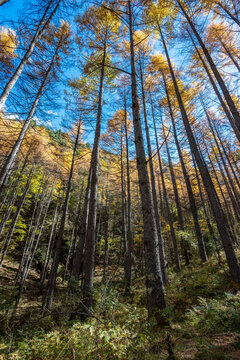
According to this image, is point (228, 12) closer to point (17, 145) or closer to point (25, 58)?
point (25, 58)

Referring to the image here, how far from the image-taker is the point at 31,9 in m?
4.82

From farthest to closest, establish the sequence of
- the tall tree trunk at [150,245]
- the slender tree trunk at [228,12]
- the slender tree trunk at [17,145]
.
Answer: the slender tree trunk at [228,12], the slender tree trunk at [17,145], the tall tree trunk at [150,245]

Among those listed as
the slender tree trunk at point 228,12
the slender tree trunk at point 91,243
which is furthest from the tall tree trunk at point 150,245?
the slender tree trunk at point 228,12

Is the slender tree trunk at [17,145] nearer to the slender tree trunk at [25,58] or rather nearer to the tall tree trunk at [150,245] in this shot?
the slender tree trunk at [25,58]

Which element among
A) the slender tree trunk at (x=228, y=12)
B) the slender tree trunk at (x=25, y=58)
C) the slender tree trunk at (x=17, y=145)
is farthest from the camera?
the slender tree trunk at (x=228, y=12)

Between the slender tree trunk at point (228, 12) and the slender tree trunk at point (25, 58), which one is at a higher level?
the slender tree trunk at point (228, 12)

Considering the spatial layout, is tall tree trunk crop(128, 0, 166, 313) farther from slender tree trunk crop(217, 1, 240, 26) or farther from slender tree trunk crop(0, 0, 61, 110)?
slender tree trunk crop(217, 1, 240, 26)

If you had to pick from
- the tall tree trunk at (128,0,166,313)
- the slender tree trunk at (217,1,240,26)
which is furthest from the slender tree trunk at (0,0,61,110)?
the slender tree trunk at (217,1,240,26)

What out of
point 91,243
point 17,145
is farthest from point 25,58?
point 91,243

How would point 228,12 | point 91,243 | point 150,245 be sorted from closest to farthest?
1. point 150,245
2. point 91,243
3. point 228,12

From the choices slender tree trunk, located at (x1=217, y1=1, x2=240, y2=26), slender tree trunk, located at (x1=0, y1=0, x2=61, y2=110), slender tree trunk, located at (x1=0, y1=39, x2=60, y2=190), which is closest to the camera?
slender tree trunk, located at (x1=0, y1=0, x2=61, y2=110)

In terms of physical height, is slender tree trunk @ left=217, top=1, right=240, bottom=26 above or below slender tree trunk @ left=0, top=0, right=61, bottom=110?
above

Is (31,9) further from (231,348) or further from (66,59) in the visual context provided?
(231,348)

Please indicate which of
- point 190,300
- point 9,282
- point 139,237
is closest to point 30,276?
point 9,282
